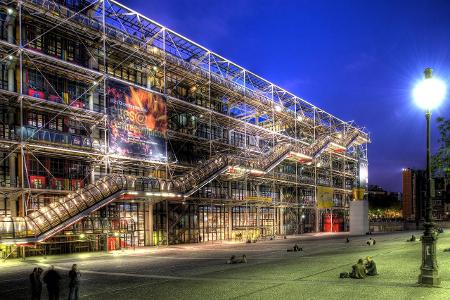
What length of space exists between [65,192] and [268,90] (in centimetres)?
3745

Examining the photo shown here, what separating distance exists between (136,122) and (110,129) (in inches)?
123

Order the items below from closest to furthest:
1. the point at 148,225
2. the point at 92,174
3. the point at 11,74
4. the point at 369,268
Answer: the point at 369,268 < the point at 11,74 < the point at 92,174 < the point at 148,225

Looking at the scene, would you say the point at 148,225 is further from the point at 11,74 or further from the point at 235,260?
the point at 11,74

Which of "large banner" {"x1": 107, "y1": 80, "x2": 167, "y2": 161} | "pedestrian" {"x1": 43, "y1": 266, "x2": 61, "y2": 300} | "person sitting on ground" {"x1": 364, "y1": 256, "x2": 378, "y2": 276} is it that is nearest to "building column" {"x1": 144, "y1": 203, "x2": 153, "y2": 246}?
"large banner" {"x1": 107, "y1": 80, "x2": 167, "y2": 161}

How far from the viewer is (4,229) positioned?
26.2m

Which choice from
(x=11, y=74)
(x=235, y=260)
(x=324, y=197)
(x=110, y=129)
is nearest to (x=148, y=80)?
(x=110, y=129)

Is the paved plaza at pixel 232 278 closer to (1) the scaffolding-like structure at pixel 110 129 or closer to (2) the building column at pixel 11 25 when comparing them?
(1) the scaffolding-like structure at pixel 110 129

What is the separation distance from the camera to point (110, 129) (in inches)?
1423

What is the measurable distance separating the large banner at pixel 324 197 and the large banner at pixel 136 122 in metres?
31.2

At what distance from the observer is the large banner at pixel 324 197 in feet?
215

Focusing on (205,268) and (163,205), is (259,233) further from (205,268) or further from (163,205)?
(205,268)

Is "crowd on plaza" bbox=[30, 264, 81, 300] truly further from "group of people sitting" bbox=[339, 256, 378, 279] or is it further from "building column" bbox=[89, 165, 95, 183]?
"building column" bbox=[89, 165, 95, 183]

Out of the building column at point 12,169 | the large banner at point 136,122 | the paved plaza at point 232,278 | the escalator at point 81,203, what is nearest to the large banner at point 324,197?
the escalator at point 81,203

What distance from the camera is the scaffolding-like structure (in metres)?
31.5
